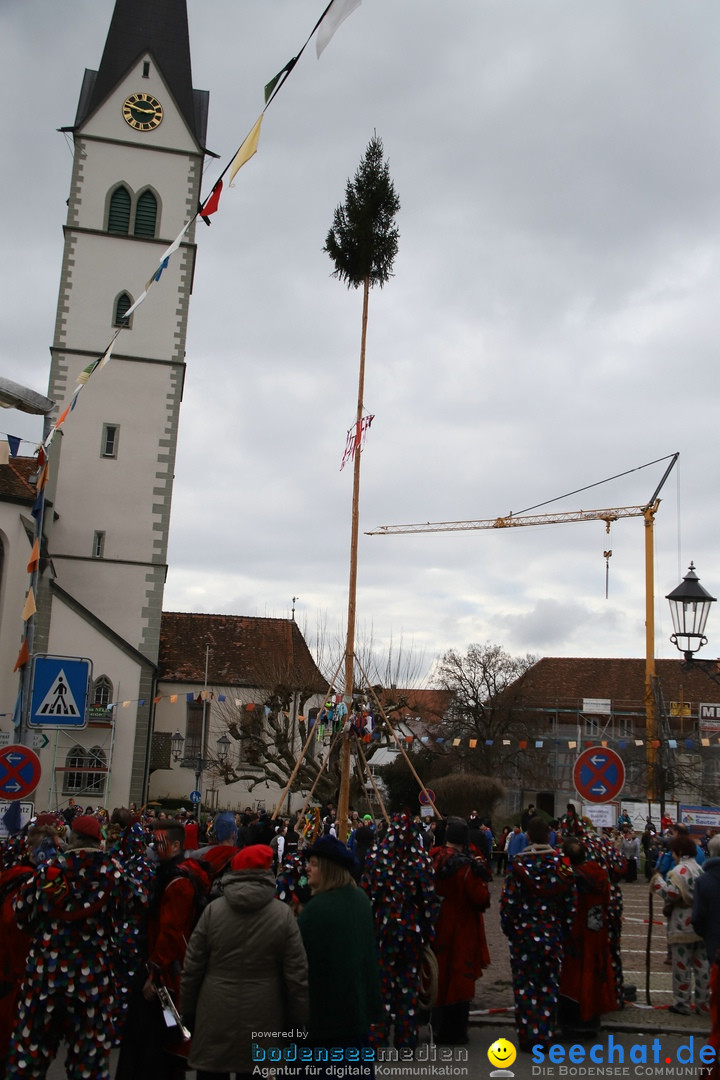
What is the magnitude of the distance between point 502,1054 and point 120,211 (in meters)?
30.2

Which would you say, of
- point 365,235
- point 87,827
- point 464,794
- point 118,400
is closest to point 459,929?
point 87,827

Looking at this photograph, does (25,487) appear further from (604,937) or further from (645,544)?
(645,544)

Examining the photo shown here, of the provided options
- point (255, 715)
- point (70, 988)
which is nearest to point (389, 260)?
point (70, 988)

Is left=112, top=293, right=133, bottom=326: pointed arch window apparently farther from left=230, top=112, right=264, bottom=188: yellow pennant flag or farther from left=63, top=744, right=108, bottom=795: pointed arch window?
left=230, top=112, right=264, bottom=188: yellow pennant flag

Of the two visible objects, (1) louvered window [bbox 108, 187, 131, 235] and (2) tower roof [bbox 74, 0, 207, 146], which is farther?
(2) tower roof [bbox 74, 0, 207, 146]

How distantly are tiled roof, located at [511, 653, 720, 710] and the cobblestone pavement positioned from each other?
149 feet

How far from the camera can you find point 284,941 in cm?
474

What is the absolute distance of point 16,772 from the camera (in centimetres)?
1120

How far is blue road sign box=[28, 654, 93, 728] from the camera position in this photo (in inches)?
474

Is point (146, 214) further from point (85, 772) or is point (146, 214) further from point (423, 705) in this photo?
point (423, 705)

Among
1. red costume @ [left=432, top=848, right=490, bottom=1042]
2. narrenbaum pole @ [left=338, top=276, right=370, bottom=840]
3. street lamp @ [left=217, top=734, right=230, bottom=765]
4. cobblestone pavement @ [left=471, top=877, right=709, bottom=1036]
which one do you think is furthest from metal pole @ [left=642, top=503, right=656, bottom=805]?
red costume @ [left=432, top=848, right=490, bottom=1042]

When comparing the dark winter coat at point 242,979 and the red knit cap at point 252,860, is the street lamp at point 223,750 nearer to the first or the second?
the red knit cap at point 252,860

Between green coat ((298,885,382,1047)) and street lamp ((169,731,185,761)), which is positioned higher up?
street lamp ((169,731,185,761))

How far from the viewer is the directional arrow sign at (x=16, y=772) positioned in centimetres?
1115
